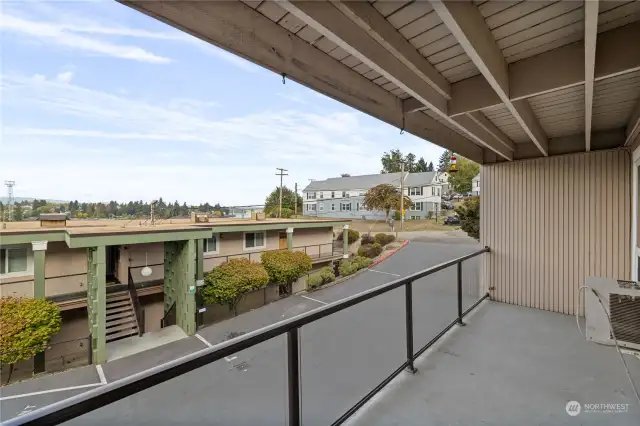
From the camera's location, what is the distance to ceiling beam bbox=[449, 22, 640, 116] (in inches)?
57.9

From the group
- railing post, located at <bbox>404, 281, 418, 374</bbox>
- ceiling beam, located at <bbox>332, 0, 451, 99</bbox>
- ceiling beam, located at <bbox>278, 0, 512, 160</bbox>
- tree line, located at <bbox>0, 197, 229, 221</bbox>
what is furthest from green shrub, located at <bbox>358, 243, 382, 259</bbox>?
ceiling beam, located at <bbox>332, 0, 451, 99</bbox>

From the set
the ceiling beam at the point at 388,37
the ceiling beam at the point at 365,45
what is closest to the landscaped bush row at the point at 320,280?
the ceiling beam at the point at 365,45

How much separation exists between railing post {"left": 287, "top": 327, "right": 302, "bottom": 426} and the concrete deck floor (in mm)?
451

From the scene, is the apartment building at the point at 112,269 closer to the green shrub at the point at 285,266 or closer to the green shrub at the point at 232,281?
the green shrub at the point at 232,281

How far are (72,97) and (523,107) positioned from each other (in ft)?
84.3

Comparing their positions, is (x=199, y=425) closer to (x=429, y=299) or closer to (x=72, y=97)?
(x=429, y=299)

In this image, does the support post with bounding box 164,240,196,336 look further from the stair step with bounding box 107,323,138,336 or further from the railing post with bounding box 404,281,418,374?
the railing post with bounding box 404,281,418,374

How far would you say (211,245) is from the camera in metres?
9.63

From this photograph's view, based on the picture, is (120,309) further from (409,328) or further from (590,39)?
(590,39)

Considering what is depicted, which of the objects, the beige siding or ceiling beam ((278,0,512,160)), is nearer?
ceiling beam ((278,0,512,160))

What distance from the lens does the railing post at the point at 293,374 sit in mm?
1201

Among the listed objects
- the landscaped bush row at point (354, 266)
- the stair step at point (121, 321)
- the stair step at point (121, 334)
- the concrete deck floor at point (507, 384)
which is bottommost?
the stair step at point (121, 334)

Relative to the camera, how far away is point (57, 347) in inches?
277

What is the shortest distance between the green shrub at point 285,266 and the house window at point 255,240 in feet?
1.79
